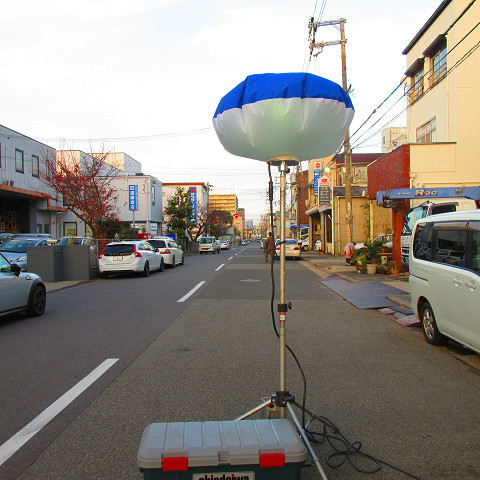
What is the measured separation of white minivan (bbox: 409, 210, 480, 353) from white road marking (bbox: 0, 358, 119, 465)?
4.43 m

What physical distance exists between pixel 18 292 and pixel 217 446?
24.1ft

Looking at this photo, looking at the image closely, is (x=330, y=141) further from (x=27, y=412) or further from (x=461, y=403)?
(x=27, y=412)

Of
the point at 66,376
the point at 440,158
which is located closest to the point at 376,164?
the point at 440,158

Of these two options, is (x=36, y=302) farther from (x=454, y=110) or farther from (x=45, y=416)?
(x=454, y=110)

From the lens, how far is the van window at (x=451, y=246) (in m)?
5.59

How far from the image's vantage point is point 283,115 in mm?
3385

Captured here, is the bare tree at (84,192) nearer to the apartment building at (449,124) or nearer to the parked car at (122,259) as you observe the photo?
the parked car at (122,259)

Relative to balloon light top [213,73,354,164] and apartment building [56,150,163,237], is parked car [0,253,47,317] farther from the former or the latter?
apartment building [56,150,163,237]

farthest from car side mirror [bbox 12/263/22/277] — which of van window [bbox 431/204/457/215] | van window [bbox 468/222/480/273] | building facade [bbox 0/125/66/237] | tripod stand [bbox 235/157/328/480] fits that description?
building facade [bbox 0/125/66/237]

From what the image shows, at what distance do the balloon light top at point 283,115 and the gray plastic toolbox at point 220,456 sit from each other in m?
2.18

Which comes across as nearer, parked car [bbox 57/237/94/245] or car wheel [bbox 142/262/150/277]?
car wheel [bbox 142/262/150/277]

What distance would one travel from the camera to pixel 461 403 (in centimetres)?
441

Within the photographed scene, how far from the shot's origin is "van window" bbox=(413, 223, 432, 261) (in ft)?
22.0

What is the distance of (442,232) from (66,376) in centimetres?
532
